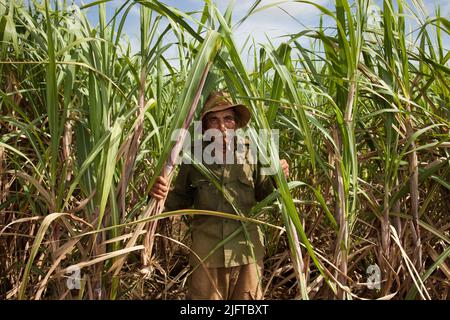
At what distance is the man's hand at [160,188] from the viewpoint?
935 mm

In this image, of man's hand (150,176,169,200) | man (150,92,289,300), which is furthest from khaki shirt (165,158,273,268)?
man's hand (150,176,169,200)

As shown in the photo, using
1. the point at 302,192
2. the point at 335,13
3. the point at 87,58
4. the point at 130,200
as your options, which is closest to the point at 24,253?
the point at 130,200

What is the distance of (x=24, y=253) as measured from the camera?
4.43 feet

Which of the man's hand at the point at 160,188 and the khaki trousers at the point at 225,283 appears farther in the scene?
the khaki trousers at the point at 225,283

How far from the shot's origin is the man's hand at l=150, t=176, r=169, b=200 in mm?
935

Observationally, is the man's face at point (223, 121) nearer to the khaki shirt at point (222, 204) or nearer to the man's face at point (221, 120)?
the man's face at point (221, 120)

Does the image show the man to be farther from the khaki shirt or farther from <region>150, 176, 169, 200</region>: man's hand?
<region>150, 176, 169, 200</region>: man's hand

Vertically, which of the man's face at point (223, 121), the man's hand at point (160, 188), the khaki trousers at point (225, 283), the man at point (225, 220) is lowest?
the khaki trousers at point (225, 283)

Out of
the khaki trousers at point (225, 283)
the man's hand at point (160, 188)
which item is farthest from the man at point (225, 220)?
the man's hand at point (160, 188)

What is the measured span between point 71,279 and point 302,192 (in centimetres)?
100

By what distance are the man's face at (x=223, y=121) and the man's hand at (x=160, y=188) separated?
1.28 feet

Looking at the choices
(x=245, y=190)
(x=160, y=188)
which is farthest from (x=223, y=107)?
(x=160, y=188)

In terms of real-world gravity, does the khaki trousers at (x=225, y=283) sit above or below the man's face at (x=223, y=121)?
below
